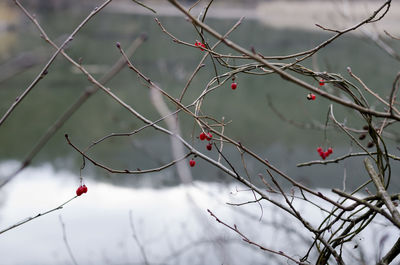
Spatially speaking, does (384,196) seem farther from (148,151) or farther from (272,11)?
(272,11)

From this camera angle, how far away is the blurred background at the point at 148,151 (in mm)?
3479

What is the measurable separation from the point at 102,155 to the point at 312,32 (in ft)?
34.3

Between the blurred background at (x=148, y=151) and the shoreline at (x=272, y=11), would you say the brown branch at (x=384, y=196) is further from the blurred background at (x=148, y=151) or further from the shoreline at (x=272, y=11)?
the shoreline at (x=272, y=11)

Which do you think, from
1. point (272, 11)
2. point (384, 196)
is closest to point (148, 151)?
point (384, 196)

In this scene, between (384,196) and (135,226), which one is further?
(135,226)

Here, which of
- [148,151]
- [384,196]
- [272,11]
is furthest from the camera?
[272,11]

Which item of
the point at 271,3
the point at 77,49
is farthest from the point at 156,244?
the point at 271,3

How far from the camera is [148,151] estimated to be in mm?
3920

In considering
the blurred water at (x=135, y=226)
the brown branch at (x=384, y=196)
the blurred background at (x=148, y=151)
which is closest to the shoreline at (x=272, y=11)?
the blurred background at (x=148, y=151)

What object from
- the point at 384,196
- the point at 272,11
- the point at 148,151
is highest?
the point at 272,11

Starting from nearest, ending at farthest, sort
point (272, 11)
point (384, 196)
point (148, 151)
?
point (384, 196) → point (148, 151) → point (272, 11)

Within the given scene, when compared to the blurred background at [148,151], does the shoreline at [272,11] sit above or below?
above

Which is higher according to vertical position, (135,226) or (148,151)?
(148,151)

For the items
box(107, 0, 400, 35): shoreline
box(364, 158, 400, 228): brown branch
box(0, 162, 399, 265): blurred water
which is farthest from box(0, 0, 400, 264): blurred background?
box(107, 0, 400, 35): shoreline
